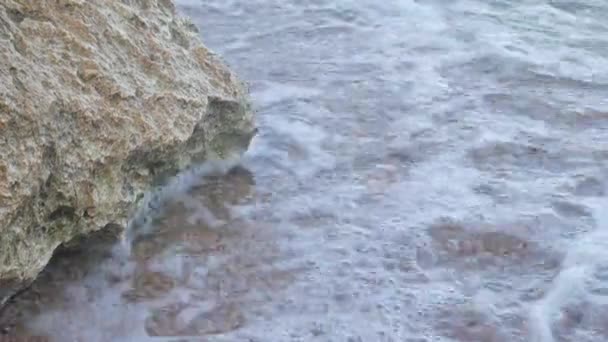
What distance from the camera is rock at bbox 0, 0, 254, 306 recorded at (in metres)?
2.55

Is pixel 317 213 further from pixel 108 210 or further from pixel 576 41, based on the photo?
pixel 576 41

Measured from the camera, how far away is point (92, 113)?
9.34 feet

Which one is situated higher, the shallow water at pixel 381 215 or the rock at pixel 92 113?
the rock at pixel 92 113

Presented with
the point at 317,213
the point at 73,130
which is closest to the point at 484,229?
the point at 317,213

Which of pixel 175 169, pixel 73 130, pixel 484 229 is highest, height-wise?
pixel 73 130

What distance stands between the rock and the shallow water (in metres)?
0.22

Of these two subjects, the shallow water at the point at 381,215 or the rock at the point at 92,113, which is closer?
the rock at the point at 92,113

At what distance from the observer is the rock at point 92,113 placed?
2553 millimetres

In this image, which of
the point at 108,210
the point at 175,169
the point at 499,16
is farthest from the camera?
the point at 499,16

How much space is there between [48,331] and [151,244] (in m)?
0.55

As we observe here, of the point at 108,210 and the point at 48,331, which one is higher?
the point at 108,210

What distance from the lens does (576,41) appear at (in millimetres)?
5070

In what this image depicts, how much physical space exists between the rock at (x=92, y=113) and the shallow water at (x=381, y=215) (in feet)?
0.73

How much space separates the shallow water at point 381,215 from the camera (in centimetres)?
278
